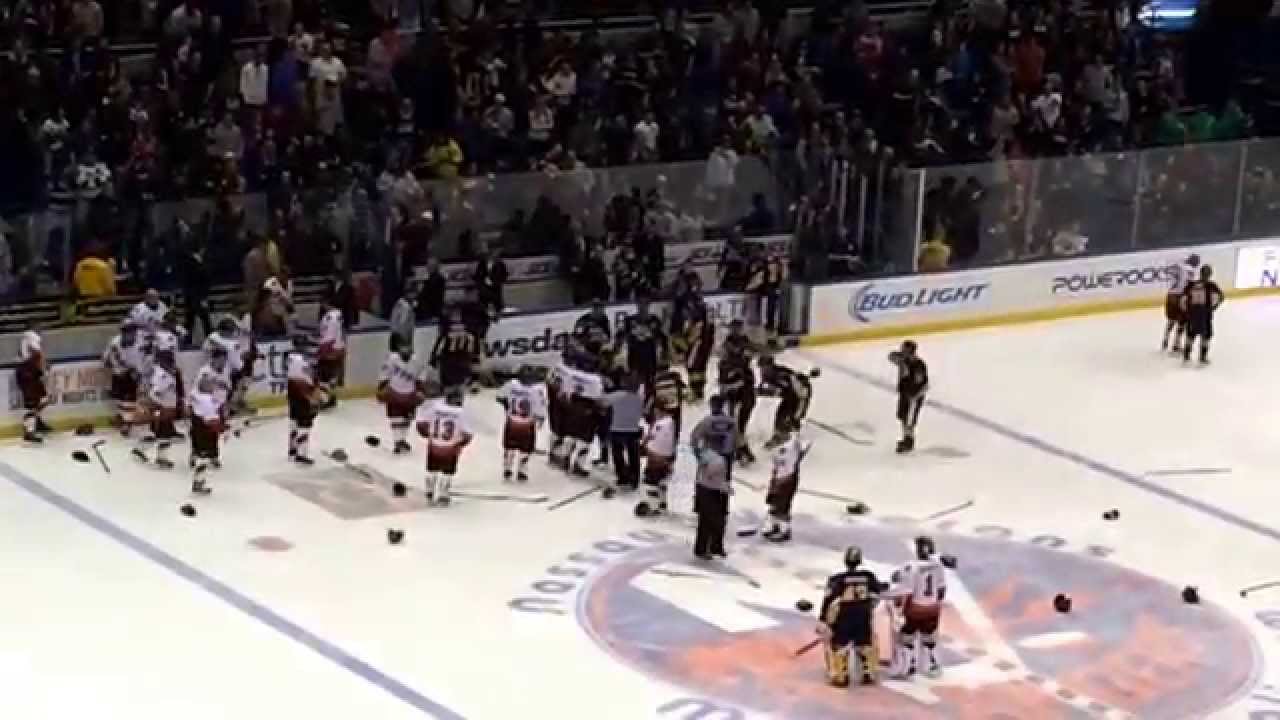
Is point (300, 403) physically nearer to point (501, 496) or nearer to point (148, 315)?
point (148, 315)

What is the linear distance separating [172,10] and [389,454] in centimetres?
596

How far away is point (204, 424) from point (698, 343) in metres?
5.44

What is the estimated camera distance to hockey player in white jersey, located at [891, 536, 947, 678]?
1678 centimetres

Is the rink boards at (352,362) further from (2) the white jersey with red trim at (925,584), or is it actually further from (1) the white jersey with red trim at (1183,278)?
(2) the white jersey with red trim at (925,584)

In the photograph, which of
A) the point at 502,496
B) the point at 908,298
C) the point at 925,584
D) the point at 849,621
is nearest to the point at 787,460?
the point at 502,496

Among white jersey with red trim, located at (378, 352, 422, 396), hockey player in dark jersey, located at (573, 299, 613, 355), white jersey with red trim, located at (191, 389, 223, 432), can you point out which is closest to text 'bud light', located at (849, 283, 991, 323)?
hockey player in dark jersey, located at (573, 299, 613, 355)

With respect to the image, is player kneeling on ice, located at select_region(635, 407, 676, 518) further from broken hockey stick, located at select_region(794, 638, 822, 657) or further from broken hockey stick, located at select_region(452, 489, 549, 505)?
broken hockey stick, located at select_region(794, 638, 822, 657)

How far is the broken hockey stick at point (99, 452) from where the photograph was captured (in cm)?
2061

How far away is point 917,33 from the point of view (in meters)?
30.5

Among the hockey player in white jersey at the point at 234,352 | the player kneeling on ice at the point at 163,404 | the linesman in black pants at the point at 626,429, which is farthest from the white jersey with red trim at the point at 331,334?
the linesman in black pants at the point at 626,429

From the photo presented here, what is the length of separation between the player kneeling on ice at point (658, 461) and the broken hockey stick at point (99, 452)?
161 inches

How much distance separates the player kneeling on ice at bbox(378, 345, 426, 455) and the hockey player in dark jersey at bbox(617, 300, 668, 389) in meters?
1.81

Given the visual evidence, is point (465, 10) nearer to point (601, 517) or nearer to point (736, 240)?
point (736, 240)

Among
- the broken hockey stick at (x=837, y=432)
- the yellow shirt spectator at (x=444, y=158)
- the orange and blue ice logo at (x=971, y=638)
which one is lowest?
the orange and blue ice logo at (x=971, y=638)
